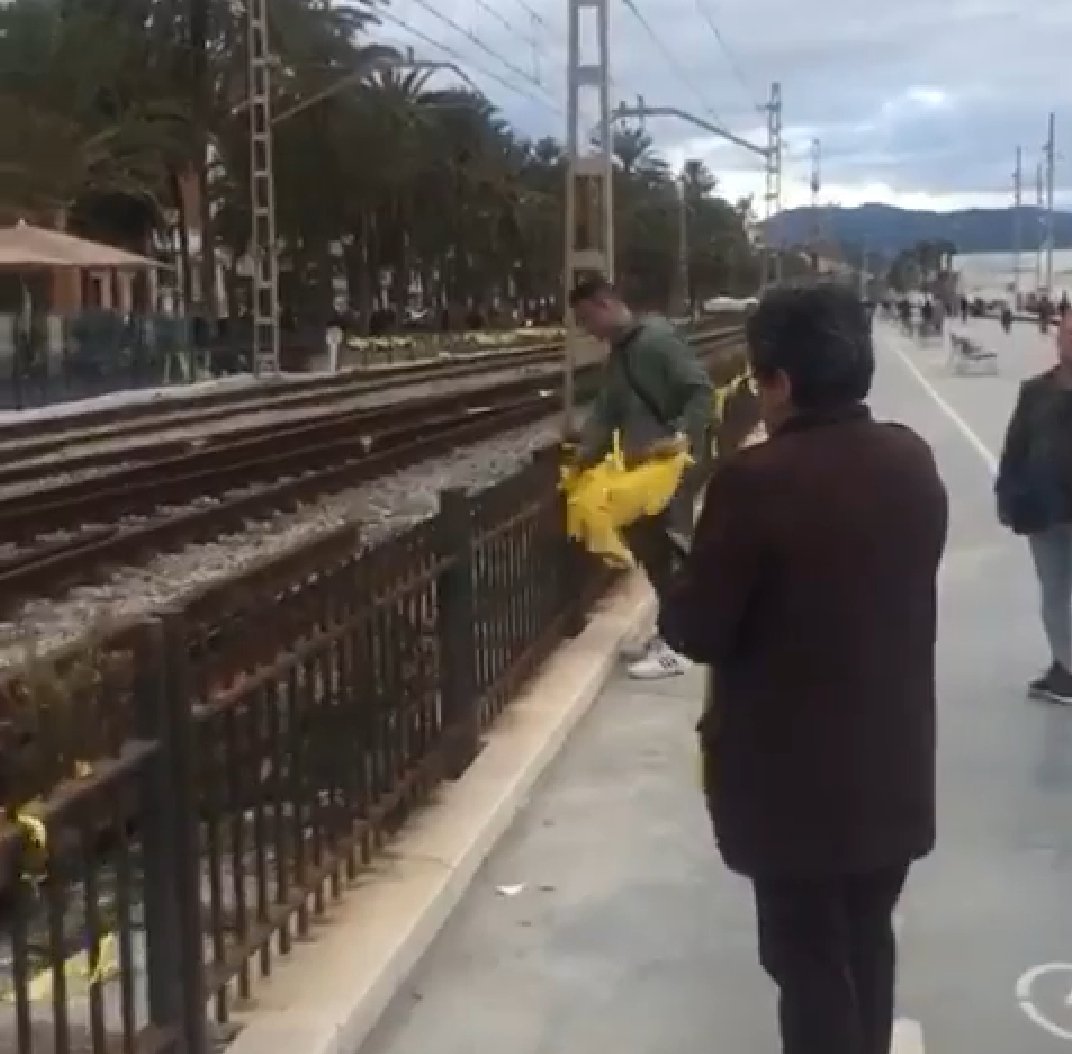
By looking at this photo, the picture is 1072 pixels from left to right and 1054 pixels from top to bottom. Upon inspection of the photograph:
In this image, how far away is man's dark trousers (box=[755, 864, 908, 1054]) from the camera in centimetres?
378

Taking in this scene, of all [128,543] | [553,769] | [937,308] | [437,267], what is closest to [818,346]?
[553,769]

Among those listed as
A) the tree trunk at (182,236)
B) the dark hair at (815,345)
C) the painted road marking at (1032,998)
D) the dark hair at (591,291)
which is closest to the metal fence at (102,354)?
the tree trunk at (182,236)

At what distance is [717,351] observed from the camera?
2964cm

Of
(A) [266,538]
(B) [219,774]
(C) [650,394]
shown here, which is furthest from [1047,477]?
(A) [266,538]

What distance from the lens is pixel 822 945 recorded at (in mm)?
3807

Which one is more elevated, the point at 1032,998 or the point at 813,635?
the point at 813,635

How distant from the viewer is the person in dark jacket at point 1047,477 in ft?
28.1

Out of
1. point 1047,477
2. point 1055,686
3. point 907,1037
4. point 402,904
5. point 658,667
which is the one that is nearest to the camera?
point 907,1037

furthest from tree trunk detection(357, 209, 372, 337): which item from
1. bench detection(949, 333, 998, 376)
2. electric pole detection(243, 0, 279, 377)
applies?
bench detection(949, 333, 998, 376)

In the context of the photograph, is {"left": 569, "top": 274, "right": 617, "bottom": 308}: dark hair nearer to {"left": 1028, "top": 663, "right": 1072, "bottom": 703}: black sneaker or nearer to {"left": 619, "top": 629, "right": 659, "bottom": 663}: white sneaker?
{"left": 619, "top": 629, "right": 659, "bottom": 663}: white sneaker

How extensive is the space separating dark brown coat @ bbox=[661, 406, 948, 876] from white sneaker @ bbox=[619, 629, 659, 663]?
634 centimetres

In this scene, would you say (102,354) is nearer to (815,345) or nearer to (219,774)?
(219,774)

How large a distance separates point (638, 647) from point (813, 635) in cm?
689

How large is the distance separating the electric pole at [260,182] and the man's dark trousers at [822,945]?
141 feet
